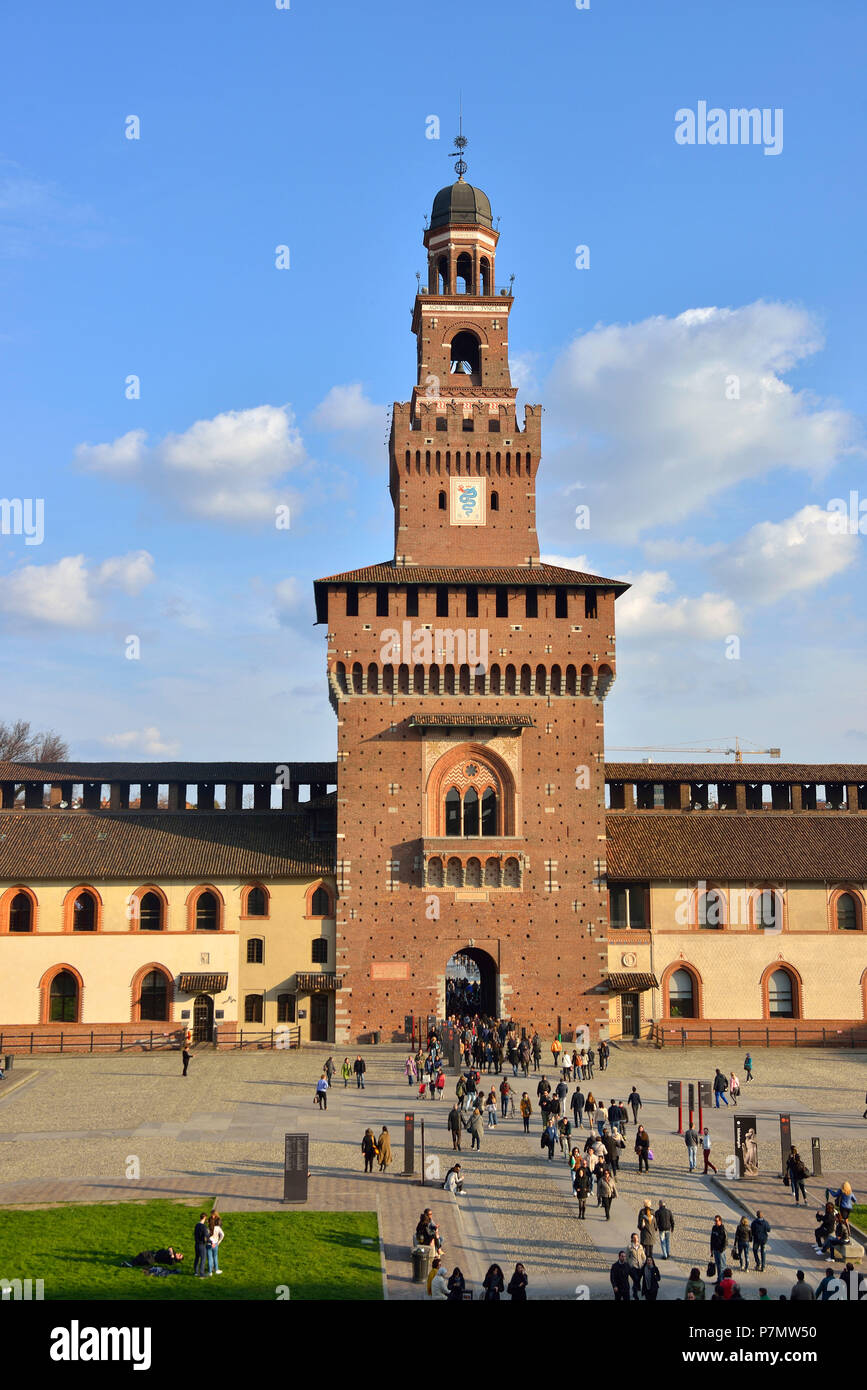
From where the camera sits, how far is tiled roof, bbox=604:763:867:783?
58.7 metres

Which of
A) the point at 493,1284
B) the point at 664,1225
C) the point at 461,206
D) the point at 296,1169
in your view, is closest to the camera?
the point at 493,1284

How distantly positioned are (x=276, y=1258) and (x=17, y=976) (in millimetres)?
32328

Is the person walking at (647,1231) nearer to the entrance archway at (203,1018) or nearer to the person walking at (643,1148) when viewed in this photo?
the person walking at (643,1148)

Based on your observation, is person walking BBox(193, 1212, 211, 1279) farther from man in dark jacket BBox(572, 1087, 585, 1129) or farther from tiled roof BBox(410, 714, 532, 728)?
tiled roof BBox(410, 714, 532, 728)

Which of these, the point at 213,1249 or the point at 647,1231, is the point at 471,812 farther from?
the point at 213,1249

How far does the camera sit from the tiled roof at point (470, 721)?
53281 millimetres

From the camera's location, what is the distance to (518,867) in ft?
175

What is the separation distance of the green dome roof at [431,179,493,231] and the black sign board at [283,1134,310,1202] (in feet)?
163

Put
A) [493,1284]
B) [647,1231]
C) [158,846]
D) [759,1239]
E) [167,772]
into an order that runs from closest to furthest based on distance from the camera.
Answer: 1. [493,1284]
2. [647,1231]
3. [759,1239]
4. [158,846]
5. [167,772]

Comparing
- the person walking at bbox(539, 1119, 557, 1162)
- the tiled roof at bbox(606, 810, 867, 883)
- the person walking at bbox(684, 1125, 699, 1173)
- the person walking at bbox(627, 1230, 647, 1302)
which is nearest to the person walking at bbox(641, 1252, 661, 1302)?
the person walking at bbox(627, 1230, 647, 1302)

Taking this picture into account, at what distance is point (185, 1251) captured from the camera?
23828 millimetres

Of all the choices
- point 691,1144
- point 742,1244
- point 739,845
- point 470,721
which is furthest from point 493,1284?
point 739,845

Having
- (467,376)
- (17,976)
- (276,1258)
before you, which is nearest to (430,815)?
(17,976)

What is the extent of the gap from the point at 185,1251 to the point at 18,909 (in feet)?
105
